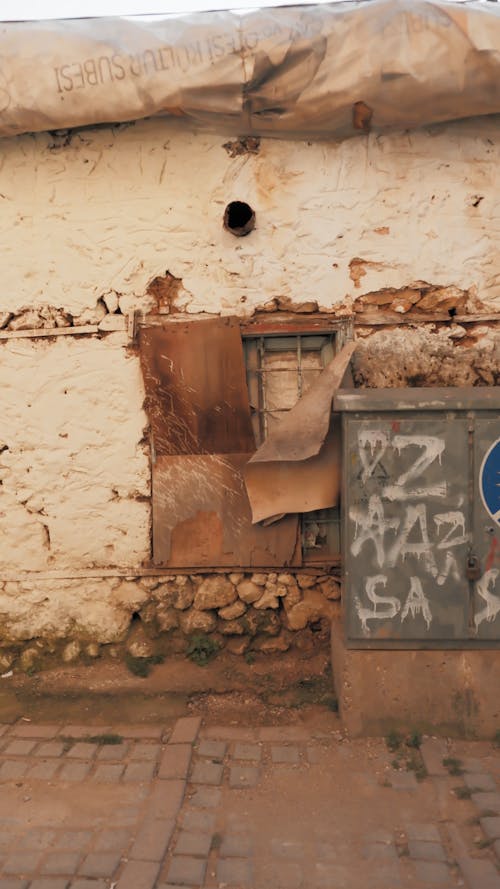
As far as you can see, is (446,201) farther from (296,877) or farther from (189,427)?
(296,877)

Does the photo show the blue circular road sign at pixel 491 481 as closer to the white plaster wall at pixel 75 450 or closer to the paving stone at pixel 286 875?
the paving stone at pixel 286 875

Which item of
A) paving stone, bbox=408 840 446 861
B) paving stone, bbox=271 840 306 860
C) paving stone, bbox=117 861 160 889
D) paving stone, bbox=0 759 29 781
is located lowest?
paving stone, bbox=408 840 446 861

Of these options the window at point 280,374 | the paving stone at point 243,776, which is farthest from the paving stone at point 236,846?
the window at point 280,374

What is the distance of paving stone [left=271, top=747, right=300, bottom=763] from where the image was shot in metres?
3.62

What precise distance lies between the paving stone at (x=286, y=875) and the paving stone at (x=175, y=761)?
0.81m

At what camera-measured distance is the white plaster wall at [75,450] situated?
4.59m

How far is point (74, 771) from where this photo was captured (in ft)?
11.6

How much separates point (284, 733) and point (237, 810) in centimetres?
75

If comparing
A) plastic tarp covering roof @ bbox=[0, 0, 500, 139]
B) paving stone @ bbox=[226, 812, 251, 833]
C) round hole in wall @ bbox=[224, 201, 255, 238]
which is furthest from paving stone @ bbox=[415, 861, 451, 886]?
plastic tarp covering roof @ bbox=[0, 0, 500, 139]

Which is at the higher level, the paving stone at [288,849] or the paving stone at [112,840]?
the paving stone at [112,840]

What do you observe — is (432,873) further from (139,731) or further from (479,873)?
(139,731)

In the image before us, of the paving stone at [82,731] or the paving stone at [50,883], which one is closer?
the paving stone at [50,883]

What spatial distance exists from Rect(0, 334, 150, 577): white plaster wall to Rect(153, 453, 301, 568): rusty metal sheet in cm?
14

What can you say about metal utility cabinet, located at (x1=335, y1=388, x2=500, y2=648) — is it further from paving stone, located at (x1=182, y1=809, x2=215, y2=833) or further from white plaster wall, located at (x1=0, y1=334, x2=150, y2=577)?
white plaster wall, located at (x1=0, y1=334, x2=150, y2=577)
